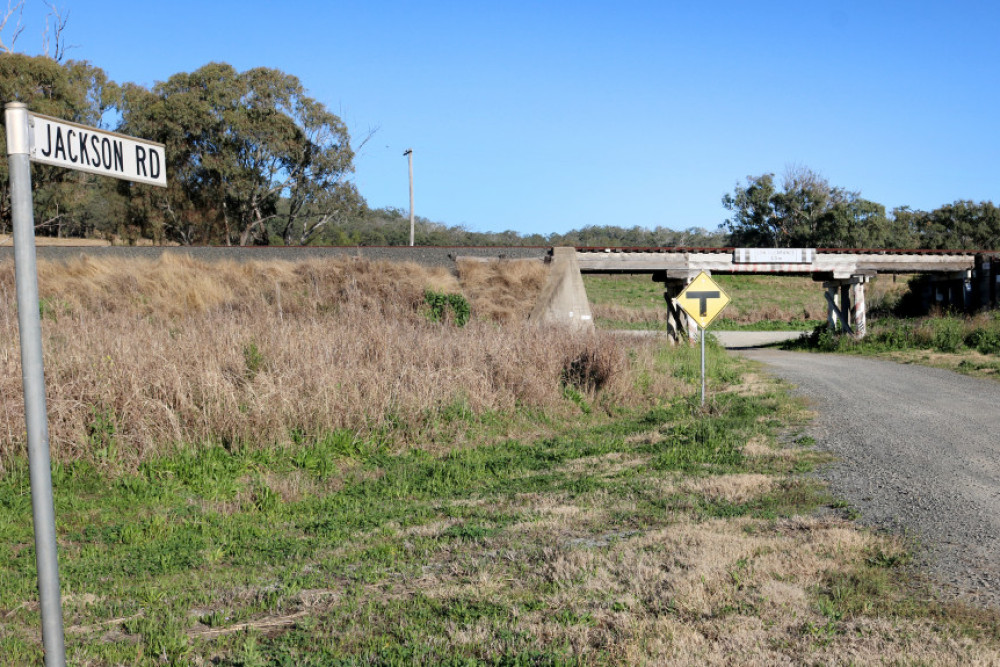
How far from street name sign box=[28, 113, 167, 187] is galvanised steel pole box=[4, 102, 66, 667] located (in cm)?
7

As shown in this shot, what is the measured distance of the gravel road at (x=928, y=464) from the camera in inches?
240

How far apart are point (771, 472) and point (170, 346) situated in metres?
8.04

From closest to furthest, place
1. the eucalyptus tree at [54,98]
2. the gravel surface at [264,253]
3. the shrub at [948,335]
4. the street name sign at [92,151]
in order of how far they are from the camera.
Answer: the street name sign at [92,151] < the shrub at [948,335] < the gravel surface at [264,253] < the eucalyptus tree at [54,98]

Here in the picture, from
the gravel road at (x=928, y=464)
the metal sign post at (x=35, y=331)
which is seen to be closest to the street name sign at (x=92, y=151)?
the metal sign post at (x=35, y=331)

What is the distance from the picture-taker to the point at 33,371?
3.17 meters

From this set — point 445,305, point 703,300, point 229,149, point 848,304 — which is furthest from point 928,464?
point 229,149

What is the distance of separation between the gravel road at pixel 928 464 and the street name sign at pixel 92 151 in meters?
5.34

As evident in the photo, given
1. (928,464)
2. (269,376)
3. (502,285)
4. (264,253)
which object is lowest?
(928,464)

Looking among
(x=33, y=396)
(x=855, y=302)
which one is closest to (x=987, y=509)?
(x=33, y=396)

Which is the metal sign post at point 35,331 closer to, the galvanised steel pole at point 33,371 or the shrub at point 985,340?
the galvanised steel pole at point 33,371

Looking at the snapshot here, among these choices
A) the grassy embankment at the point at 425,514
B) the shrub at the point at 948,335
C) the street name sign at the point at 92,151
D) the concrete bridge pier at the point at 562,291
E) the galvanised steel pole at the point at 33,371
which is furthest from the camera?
the concrete bridge pier at the point at 562,291

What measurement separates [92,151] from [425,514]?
16.0ft

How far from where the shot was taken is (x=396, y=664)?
14.2 feet

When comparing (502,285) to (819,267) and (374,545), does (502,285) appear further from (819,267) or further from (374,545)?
(374,545)
